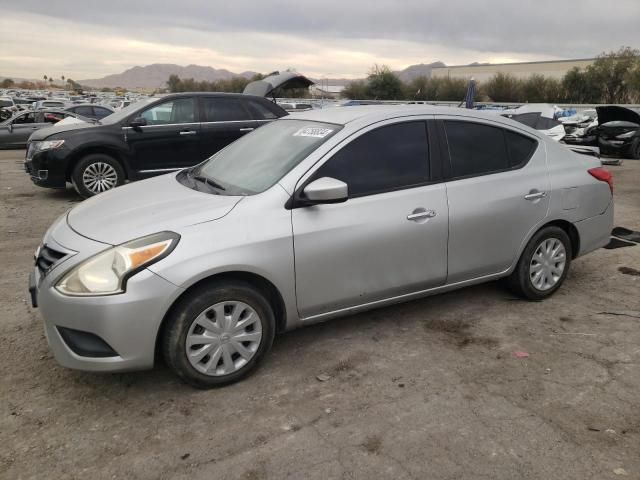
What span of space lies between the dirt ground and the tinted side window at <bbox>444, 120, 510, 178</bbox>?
1.17 metres

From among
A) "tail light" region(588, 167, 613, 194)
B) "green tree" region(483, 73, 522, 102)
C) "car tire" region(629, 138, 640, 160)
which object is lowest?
"car tire" region(629, 138, 640, 160)

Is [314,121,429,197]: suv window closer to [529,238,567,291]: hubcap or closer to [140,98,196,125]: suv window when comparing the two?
[529,238,567,291]: hubcap

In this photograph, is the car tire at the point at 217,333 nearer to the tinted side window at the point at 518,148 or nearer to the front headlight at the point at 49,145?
the tinted side window at the point at 518,148

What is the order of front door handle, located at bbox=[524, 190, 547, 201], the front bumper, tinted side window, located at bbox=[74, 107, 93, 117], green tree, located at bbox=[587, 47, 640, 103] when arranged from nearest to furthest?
1. the front bumper
2. front door handle, located at bbox=[524, 190, 547, 201]
3. tinted side window, located at bbox=[74, 107, 93, 117]
4. green tree, located at bbox=[587, 47, 640, 103]

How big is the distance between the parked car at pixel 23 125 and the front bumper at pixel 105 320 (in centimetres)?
1519

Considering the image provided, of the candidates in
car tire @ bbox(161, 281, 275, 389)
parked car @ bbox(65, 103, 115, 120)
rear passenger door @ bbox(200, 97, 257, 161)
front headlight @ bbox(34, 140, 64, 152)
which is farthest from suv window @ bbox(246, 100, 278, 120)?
parked car @ bbox(65, 103, 115, 120)

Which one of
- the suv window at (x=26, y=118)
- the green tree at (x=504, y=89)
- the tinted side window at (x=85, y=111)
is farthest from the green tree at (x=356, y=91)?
the suv window at (x=26, y=118)

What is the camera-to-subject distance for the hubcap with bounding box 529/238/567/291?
4.48 m

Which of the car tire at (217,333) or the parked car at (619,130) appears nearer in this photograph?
the car tire at (217,333)

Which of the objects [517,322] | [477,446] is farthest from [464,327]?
[477,446]

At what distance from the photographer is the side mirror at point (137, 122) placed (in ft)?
27.9

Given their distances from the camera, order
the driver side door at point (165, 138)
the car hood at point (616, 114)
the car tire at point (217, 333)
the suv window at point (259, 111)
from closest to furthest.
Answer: the car tire at point (217, 333), the driver side door at point (165, 138), the suv window at point (259, 111), the car hood at point (616, 114)

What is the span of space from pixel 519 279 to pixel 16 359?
380 centimetres

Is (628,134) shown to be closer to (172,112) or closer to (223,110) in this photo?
(223,110)
